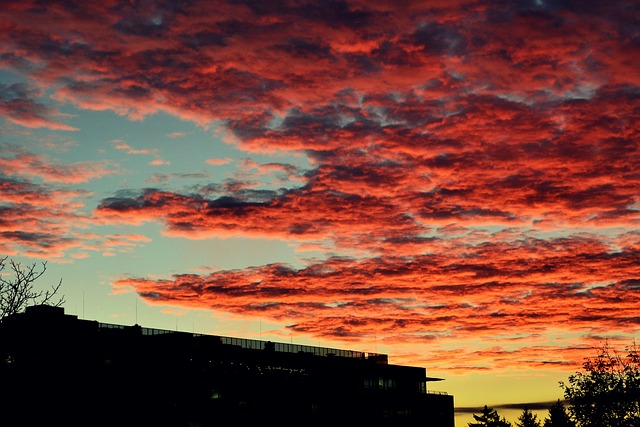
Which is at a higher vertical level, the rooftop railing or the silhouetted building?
the rooftop railing

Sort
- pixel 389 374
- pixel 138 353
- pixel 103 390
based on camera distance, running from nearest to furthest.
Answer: pixel 103 390, pixel 138 353, pixel 389 374

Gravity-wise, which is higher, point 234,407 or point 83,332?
point 83,332

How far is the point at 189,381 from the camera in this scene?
4897 inches

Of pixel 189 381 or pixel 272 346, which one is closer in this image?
pixel 189 381

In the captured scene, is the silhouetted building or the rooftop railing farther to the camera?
the rooftop railing

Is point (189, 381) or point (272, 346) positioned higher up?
point (272, 346)

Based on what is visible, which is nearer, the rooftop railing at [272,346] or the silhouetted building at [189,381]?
the silhouetted building at [189,381]

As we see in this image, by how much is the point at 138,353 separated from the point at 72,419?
1780 centimetres

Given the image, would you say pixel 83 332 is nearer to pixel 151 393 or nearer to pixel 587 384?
pixel 151 393

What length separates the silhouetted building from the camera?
9325 centimetres

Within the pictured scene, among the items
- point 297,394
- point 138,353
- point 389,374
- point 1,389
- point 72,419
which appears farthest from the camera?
point 389,374

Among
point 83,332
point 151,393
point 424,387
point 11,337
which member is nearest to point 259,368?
point 151,393

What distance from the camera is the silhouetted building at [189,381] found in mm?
93250

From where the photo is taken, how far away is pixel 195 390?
125188 millimetres
